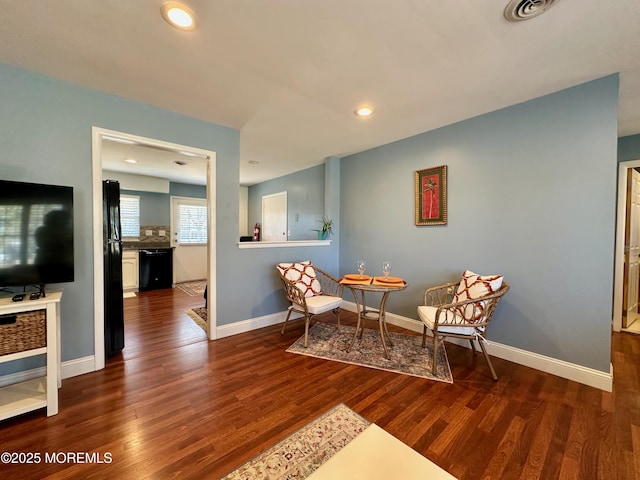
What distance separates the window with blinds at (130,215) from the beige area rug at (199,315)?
2857mm

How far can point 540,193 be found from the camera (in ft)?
7.55

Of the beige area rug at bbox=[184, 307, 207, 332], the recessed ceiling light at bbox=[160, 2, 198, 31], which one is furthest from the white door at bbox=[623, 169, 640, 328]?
the beige area rug at bbox=[184, 307, 207, 332]

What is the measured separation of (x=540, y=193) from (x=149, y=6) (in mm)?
3213

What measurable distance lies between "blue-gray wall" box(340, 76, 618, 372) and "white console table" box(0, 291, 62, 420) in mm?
3322

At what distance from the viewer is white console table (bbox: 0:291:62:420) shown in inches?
61.9

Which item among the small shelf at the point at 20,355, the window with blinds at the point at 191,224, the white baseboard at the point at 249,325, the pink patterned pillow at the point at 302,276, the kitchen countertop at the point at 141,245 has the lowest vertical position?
the white baseboard at the point at 249,325

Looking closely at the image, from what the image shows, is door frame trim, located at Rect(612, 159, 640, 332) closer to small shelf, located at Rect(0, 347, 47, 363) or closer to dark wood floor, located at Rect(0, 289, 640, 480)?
dark wood floor, located at Rect(0, 289, 640, 480)

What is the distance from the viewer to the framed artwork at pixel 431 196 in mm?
2936

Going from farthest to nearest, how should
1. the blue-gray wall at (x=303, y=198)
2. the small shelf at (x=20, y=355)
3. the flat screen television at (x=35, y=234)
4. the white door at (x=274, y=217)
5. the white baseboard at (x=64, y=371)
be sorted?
1. the white door at (x=274, y=217)
2. the blue-gray wall at (x=303, y=198)
3. the white baseboard at (x=64, y=371)
4. the flat screen television at (x=35, y=234)
5. the small shelf at (x=20, y=355)

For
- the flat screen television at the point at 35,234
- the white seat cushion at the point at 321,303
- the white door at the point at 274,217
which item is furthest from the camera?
the white door at the point at 274,217

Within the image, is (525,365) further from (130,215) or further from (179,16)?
(130,215)

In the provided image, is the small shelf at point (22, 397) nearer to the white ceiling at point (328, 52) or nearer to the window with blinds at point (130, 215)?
the white ceiling at point (328, 52)

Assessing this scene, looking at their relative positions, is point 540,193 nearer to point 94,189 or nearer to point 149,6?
point 149,6

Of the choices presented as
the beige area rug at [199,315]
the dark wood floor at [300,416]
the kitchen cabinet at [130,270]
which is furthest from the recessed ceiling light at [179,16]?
the kitchen cabinet at [130,270]
